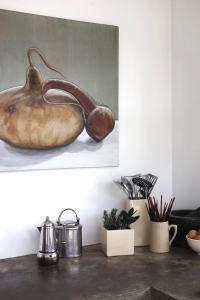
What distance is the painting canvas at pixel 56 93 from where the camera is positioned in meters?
1.55

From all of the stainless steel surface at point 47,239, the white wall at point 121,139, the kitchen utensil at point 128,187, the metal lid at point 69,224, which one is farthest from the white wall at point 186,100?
the stainless steel surface at point 47,239

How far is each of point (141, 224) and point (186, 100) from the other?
0.66m

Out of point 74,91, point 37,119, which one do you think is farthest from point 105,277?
point 74,91

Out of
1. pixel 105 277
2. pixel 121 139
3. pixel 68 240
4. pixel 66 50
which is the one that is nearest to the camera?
pixel 105 277

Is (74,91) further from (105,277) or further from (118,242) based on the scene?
(105,277)

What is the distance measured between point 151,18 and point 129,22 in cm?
14

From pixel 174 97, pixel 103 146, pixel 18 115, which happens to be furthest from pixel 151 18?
pixel 18 115

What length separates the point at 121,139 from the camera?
183cm

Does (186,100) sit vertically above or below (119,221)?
above

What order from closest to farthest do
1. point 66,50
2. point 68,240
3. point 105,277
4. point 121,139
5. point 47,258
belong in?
1. point 105,277
2. point 47,258
3. point 68,240
4. point 66,50
5. point 121,139

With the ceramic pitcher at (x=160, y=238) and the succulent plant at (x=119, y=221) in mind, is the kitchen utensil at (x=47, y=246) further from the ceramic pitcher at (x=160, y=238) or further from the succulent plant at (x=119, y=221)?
the ceramic pitcher at (x=160, y=238)

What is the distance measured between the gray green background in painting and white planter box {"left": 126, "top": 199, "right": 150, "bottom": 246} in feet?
1.41

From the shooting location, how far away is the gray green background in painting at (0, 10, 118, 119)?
1.54m

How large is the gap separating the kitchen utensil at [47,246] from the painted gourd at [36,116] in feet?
1.13
